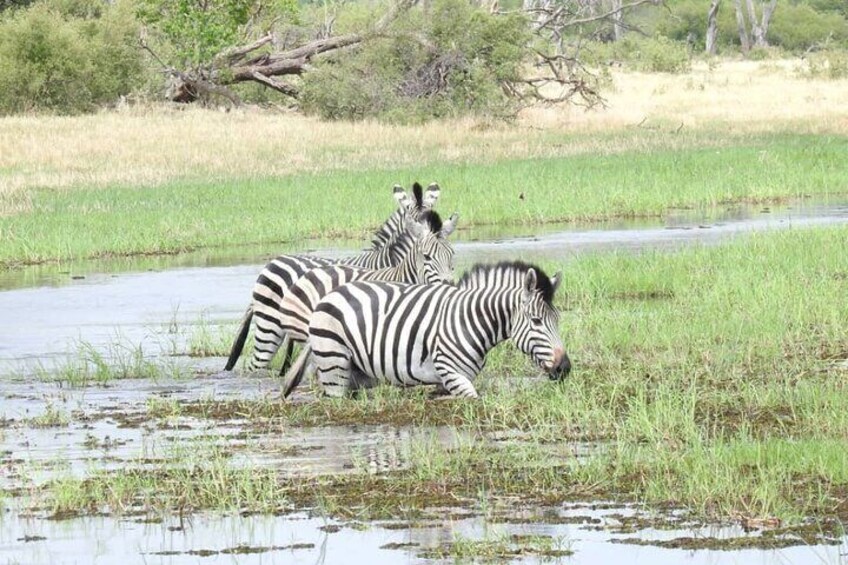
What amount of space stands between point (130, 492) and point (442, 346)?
282 cm

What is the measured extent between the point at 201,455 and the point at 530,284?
241 cm

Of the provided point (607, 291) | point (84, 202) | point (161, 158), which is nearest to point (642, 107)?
point (161, 158)

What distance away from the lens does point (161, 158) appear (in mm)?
30125

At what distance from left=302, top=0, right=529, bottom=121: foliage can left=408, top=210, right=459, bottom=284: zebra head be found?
81.9ft

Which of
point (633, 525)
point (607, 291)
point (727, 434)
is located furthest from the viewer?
point (607, 291)

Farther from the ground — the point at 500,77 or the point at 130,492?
the point at 500,77

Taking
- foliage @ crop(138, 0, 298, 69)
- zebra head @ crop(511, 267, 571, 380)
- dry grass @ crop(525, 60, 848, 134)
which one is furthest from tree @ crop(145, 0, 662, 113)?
zebra head @ crop(511, 267, 571, 380)

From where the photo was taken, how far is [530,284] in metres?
10.1

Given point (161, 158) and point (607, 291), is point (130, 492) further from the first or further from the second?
point (161, 158)

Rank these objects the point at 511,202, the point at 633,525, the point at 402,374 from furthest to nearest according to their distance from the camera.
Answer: the point at 511,202 < the point at 402,374 < the point at 633,525

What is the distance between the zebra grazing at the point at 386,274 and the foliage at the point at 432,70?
24922 mm

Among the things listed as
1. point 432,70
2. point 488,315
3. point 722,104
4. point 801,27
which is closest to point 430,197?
point 488,315

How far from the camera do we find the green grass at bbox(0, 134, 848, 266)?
72.2 feet

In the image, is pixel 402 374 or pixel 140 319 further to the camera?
pixel 140 319
